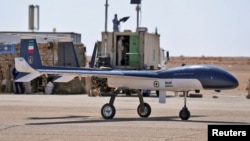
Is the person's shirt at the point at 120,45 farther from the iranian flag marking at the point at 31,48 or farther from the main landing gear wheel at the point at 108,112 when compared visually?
the main landing gear wheel at the point at 108,112

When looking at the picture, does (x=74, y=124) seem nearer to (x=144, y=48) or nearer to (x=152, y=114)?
(x=152, y=114)

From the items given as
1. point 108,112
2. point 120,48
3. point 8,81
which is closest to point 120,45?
point 120,48

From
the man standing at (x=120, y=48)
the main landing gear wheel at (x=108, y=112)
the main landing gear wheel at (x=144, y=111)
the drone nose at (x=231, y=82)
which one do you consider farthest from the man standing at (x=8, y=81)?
the drone nose at (x=231, y=82)

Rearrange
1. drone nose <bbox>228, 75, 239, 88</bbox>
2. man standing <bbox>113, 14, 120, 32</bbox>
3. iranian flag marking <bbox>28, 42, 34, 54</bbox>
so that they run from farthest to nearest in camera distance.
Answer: man standing <bbox>113, 14, 120, 32</bbox>, iranian flag marking <bbox>28, 42, 34, 54</bbox>, drone nose <bbox>228, 75, 239, 88</bbox>

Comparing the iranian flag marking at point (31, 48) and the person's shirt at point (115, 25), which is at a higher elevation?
the person's shirt at point (115, 25)

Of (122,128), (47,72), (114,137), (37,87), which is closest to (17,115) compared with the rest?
(47,72)

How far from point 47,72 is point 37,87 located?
19.0 meters

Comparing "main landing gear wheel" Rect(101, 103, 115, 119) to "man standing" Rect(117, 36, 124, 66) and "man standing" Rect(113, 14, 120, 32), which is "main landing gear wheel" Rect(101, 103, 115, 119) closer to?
"man standing" Rect(117, 36, 124, 66)

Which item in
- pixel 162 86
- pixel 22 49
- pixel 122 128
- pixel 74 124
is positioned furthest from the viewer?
pixel 22 49

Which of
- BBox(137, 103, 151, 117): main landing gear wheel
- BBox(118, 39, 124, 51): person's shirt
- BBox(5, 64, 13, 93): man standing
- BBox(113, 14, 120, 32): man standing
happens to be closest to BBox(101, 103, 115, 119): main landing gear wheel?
BBox(137, 103, 151, 117): main landing gear wheel

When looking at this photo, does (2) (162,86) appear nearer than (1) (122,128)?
No

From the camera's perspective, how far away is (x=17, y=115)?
20.0 m

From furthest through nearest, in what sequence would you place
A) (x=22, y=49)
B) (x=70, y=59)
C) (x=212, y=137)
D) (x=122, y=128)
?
1. (x=70, y=59)
2. (x=22, y=49)
3. (x=122, y=128)
4. (x=212, y=137)

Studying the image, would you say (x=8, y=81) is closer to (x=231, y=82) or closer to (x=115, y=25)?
(x=115, y=25)
